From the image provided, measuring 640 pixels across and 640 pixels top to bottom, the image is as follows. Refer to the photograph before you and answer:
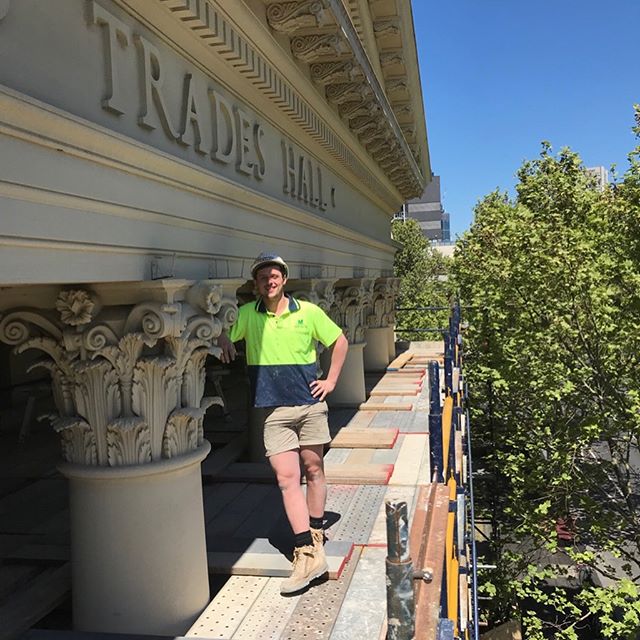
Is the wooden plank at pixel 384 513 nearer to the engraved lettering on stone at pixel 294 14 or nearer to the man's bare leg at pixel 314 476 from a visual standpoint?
the man's bare leg at pixel 314 476

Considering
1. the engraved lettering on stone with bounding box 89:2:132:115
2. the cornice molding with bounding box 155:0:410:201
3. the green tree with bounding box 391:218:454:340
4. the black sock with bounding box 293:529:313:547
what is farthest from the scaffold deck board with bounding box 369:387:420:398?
the green tree with bounding box 391:218:454:340

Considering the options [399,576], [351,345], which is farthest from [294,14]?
[351,345]

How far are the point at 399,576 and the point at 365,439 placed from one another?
6.94m

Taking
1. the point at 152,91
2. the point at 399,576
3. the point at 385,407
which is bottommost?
the point at 385,407

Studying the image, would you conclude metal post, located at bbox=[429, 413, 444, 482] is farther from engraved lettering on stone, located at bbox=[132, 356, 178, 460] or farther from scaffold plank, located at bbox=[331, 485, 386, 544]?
engraved lettering on stone, located at bbox=[132, 356, 178, 460]

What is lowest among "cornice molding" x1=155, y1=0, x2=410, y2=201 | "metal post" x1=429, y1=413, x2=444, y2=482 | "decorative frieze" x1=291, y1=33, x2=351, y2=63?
"metal post" x1=429, y1=413, x2=444, y2=482

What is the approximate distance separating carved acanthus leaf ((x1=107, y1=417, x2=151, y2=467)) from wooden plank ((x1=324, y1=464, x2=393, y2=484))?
135 inches

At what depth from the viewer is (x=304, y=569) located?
4.34m

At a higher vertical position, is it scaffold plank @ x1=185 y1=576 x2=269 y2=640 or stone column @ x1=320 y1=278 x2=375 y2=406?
stone column @ x1=320 y1=278 x2=375 y2=406

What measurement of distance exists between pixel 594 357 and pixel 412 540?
1355 centimetres

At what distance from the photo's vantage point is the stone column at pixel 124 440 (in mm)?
3717

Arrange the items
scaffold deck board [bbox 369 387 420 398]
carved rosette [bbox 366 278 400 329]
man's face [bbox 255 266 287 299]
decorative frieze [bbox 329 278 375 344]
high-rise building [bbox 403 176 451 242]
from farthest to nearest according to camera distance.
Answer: high-rise building [bbox 403 176 451 242] → carved rosette [bbox 366 278 400 329] → scaffold deck board [bbox 369 387 420 398] → decorative frieze [bbox 329 278 375 344] → man's face [bbox 255 266 287 299]

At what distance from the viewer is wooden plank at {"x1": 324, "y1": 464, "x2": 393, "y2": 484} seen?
23.1ft

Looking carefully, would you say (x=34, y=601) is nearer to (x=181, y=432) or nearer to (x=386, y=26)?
(x=181, y=432)
